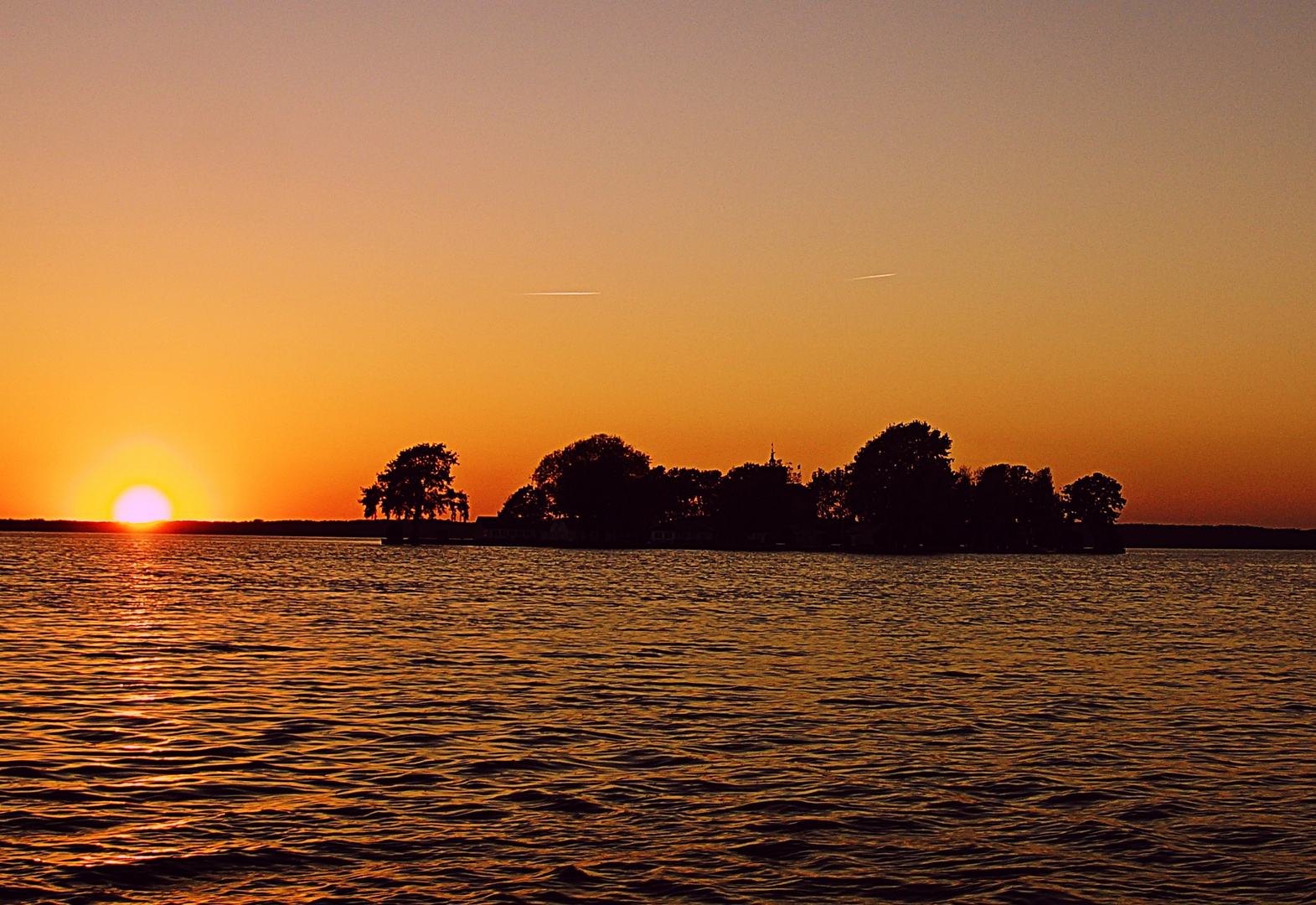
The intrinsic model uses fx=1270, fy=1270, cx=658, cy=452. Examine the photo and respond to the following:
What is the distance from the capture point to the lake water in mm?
14305

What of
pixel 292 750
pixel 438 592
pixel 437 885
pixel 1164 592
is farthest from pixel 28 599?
pixel 1164 592

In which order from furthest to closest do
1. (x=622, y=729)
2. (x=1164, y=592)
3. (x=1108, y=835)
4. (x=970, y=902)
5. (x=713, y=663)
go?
(x=1164, y=592)
(x=713, y=663)
(x=622, y=729)
(x=1108, y=835)
(x=970, y=902)

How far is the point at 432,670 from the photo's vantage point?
34.2 metres

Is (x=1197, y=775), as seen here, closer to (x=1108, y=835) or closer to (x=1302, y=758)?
(x=1302, y=758)

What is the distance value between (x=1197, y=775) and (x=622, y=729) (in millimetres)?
10133

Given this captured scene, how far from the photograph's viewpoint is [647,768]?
2042 cm

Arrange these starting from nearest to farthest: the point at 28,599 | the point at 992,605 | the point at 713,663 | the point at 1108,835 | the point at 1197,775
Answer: the point at 1108,835
the point at 1197,775
the point at 713,663
the point at 28,599
the point at 992,605

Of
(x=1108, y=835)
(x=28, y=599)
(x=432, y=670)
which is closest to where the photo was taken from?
(x=1108, y=835)

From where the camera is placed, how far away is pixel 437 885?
13.7m

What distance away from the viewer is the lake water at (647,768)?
14.3 m

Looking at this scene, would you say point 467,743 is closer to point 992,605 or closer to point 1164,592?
point 992,605

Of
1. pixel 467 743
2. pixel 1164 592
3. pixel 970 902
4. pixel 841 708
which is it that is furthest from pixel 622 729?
pixel 1164 592

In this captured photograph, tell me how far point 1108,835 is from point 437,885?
865cm

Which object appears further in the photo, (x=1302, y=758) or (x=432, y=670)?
(x=432, y=670)
